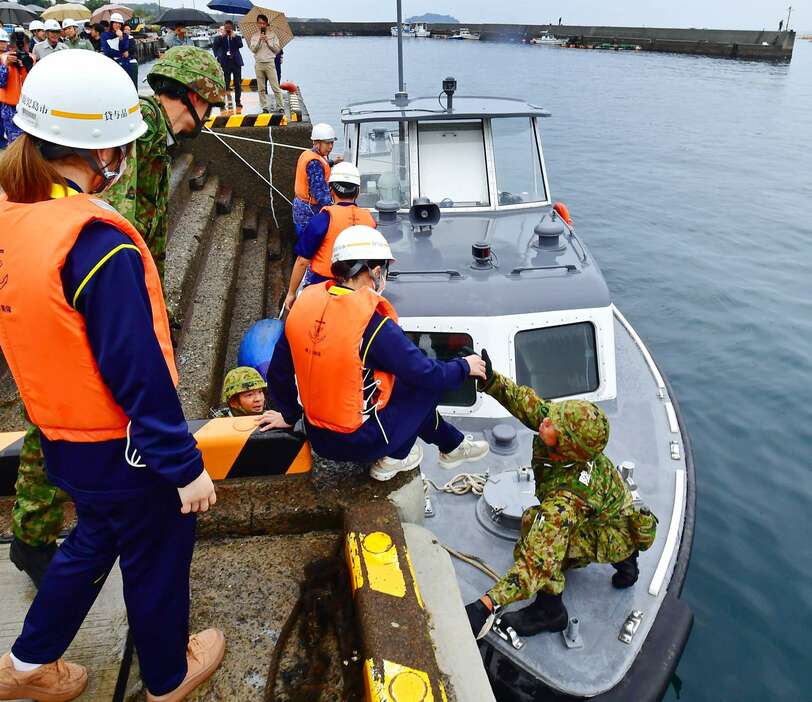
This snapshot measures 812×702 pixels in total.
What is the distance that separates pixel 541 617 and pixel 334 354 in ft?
6.45

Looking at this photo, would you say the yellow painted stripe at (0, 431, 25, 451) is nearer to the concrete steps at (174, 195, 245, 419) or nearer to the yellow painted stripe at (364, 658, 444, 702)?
the yellow painted stripe at (364, 658, 444, 702)

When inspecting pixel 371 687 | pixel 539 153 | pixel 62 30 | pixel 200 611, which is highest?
pixel 62 30

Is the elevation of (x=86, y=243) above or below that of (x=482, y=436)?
above

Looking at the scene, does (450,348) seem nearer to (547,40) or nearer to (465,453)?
(465,453)

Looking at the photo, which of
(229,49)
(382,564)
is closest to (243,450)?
(382,564)

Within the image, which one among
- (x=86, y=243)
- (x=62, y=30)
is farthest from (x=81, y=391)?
(x=62, y=30)

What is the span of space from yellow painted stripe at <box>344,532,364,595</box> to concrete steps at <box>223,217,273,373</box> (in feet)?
15.7

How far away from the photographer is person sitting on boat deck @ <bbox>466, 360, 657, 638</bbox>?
132 inches

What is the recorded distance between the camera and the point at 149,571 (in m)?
2.02

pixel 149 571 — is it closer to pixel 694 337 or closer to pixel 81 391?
pixel 81 391

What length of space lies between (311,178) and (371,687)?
612cm

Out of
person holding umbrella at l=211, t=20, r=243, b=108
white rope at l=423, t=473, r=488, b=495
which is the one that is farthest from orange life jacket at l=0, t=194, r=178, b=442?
person holding umbrella at l=211, t=20, r=243, b=108

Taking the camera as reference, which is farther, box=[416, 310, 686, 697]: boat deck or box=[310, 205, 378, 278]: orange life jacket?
box=[310, 205, 378, 278]: orange life jacket

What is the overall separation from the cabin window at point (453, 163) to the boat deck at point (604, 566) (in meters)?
2.69
